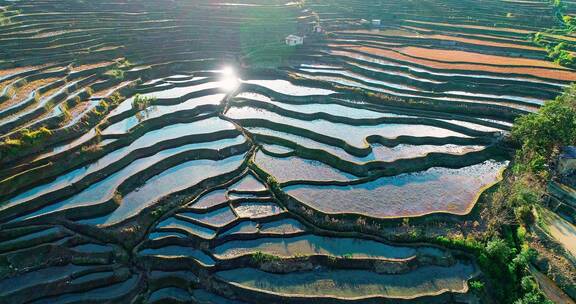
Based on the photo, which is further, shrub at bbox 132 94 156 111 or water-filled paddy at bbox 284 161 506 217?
shrub at bbox 132 94 156 111

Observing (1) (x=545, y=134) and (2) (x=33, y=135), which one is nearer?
(2) (x=33, y=135)

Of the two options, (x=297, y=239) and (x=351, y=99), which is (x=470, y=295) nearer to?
(x=297, y=239)

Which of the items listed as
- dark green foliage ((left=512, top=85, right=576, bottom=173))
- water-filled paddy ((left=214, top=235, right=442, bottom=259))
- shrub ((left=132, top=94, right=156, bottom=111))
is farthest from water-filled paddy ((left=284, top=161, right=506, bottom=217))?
shrub ((left=132, top=94, right=156, bottom=111))

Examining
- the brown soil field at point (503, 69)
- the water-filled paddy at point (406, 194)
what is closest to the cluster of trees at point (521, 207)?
the water-filled paddy at point (406, 194)

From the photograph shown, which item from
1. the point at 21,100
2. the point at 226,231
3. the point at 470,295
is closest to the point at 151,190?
the point at 226,231

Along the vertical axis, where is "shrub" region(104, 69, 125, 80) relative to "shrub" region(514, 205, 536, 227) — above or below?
above

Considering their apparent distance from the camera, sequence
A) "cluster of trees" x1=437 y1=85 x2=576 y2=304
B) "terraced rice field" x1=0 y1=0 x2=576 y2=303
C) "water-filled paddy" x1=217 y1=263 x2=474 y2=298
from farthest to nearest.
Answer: "terraced rice field" x1=0 y1=0 x2=576 y2=303 < "cluster of trees" x1=437 y1=85 x2=576 y2=304 < "water-filled paddy" x1=217 y1=263 x2=474 y2=298

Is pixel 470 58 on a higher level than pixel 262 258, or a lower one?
higher

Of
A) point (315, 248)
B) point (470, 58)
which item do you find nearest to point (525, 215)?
point (315, 248)

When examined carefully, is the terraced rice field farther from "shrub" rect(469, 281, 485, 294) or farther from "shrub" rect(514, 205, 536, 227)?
"shrub" rect(514, 205, 536, 227)

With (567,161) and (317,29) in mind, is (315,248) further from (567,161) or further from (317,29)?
(317,29)
